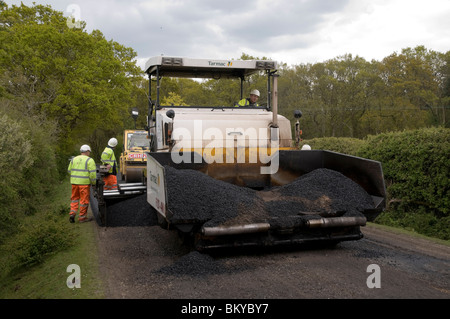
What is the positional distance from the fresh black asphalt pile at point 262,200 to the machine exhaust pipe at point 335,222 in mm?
102

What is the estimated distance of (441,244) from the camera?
7453 millimetres

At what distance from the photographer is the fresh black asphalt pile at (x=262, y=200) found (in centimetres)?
552

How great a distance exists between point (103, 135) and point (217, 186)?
120ft

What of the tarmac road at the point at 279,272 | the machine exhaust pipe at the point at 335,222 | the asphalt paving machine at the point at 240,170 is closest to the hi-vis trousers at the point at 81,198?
the asphalt paving machine at the point at 240,170

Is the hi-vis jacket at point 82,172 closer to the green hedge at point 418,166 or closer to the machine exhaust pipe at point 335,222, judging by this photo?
the machine exhaust pipe at point 335,222

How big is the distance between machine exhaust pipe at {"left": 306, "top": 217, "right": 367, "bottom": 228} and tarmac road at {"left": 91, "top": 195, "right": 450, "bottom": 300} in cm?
41

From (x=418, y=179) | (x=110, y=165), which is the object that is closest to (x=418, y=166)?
(x=418, y=179)

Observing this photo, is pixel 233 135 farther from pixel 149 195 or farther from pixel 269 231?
pixel 269 231

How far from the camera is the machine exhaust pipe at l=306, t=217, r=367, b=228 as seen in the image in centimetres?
564

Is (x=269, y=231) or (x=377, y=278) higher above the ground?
(x=269, y=231)

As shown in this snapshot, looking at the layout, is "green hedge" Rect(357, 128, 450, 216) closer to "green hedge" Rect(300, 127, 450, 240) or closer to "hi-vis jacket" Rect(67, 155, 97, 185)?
"green hedge" Rect(300, 127, 450, 240)

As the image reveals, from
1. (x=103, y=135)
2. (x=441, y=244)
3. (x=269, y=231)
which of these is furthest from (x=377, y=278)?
(x=103, y=135)
